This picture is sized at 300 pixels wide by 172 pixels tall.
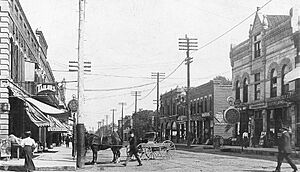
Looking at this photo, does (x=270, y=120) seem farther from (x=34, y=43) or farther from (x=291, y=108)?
(x=34, y=43)

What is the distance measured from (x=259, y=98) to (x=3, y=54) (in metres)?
30.3

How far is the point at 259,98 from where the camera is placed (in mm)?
49781

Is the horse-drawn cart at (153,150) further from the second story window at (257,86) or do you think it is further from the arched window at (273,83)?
the second story window at (257,86)

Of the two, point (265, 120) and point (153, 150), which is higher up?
point (265, 120)

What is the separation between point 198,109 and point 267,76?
26.9 meters

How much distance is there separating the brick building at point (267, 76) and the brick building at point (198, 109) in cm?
950

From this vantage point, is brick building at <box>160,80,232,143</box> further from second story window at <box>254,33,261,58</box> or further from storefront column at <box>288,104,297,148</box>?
storefront column at <box>288,104,297,148</box>

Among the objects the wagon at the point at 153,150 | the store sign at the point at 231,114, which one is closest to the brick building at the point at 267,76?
the store sign at the point at 231,114

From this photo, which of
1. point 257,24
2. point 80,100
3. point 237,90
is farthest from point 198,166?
point 237,90

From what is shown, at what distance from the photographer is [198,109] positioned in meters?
74.1

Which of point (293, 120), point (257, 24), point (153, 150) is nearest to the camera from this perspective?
point (153, 150)

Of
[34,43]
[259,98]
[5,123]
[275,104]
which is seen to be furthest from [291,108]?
[5,123]

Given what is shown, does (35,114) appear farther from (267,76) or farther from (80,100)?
(267,76)

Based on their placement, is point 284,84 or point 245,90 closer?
point 284,84
